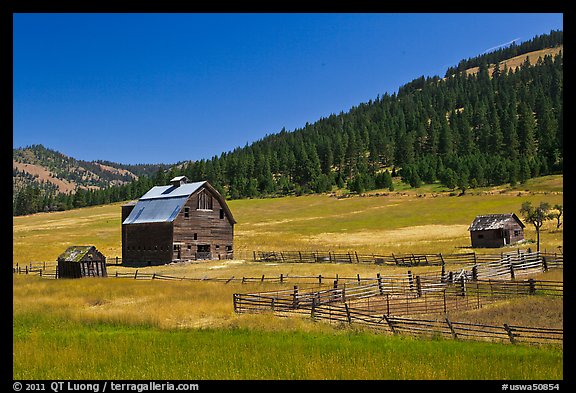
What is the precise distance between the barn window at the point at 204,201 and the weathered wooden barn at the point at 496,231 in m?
33.7

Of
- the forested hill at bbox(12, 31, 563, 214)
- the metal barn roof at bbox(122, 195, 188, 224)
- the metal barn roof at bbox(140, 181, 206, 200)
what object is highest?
the forested hill at bbox(12, 31, 563, 214)

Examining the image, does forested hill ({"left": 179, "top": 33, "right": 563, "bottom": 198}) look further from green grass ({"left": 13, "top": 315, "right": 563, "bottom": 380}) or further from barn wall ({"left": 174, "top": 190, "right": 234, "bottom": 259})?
green grass ({"left": 13, "top": 315, "right": 563, "bottom": 380})

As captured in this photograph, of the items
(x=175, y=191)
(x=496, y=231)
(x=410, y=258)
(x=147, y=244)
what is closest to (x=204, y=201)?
(x=175, y=191)

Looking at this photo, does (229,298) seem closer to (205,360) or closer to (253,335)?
(253,335)

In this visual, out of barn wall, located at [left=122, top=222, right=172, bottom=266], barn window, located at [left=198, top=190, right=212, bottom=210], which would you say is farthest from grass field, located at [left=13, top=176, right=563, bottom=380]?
barn window, located at [left=198, top=190, right=212, bottom=210]

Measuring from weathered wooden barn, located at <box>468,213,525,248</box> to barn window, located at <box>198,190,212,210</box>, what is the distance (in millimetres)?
33709

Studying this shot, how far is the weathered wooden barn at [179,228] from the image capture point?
5853 centimetres

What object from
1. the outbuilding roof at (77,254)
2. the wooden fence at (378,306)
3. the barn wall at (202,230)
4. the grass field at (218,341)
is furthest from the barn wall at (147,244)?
the wooden fence at (378,306)

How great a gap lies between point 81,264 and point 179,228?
16.8 m

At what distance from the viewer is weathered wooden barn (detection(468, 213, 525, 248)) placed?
6200 cm

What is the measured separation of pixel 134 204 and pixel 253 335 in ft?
175

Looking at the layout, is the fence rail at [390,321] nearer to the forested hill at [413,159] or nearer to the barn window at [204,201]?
the barn window at [204,201]

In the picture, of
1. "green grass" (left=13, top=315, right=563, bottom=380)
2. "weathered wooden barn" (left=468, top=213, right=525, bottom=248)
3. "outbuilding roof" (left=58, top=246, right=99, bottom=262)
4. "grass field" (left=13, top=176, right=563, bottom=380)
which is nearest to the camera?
"green grass" (left=13, top=315, right=563, bottom=380)
